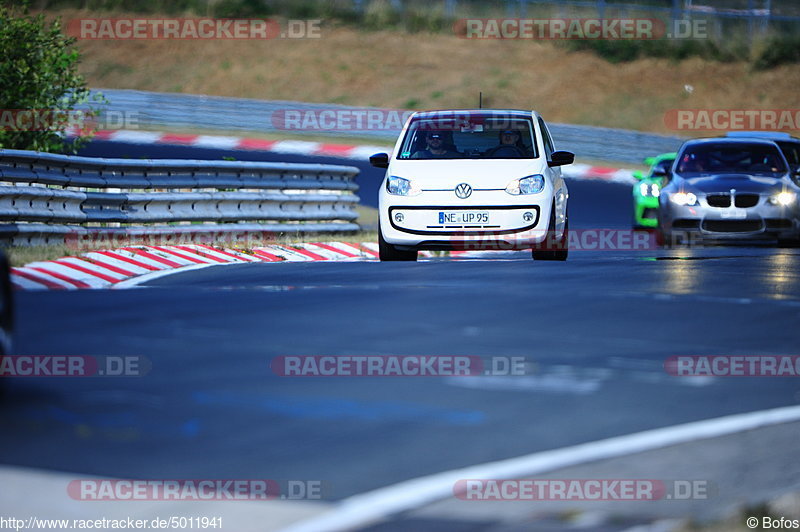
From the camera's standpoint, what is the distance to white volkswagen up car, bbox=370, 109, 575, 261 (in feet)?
47.6

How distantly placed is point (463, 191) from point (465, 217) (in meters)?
0.26

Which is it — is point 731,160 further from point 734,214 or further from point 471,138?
point 471,138

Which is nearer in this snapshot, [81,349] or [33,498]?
[33,498]

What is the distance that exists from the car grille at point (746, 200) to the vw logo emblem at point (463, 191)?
4470mm

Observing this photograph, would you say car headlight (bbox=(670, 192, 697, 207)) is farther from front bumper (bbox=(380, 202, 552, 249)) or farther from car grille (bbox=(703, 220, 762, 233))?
front bumper (bbox=(380, 202, 552, 249))

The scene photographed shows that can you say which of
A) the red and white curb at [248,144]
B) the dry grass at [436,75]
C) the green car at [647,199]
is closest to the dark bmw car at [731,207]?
the green car at [647,199]

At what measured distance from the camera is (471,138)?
15.4 m

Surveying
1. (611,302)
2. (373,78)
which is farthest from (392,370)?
(373,78)

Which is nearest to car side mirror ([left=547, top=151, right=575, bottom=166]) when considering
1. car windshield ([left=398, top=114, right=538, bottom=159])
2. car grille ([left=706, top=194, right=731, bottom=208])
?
car windshield ([left=398, top=114, right=538, bottom=159])

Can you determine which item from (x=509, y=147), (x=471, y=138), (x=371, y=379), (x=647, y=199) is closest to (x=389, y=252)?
(x=471, y=138)

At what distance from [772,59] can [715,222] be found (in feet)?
97.2

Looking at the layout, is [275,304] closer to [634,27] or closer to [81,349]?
[81,349]

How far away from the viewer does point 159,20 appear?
5406cm

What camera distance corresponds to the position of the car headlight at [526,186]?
47.9 feet
